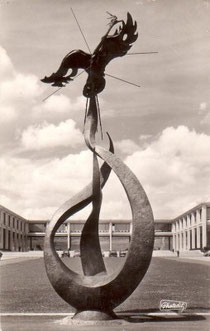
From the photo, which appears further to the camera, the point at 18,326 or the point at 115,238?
the point at 115,238

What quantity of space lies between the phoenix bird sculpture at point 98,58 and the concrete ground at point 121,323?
4.93m

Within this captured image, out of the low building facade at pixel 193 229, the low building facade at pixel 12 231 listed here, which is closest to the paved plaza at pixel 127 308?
the low building facade at pixel 193 229

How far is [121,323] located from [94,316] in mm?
556

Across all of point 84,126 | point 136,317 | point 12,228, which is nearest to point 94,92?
point 84,126

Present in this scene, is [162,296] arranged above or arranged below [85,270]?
below

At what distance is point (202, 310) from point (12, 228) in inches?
2911

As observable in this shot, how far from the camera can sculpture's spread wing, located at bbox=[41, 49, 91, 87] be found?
11.6m

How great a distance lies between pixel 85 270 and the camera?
11508mm

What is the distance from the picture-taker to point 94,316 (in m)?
10.6

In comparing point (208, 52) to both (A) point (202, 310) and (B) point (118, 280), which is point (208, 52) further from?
(A) point (202, 310)

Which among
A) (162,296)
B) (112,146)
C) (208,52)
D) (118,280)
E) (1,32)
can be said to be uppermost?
(1,32)

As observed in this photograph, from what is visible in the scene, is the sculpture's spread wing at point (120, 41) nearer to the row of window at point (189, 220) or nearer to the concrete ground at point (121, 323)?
the concrete ground at point (121, 323)

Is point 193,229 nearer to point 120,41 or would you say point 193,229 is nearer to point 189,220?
point 189,220

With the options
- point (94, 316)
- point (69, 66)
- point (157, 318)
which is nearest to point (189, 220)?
point (157, 318)
